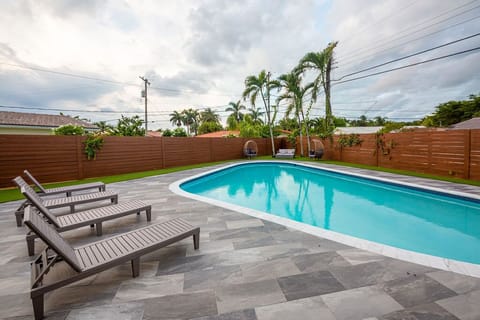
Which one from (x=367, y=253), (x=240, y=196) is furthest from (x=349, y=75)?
(x=367, y=253)

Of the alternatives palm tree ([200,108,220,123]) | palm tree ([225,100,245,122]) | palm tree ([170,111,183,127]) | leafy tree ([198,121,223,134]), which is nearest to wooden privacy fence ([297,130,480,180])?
palm tree ([225,100,245,122])

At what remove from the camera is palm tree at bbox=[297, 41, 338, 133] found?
46.8 feet

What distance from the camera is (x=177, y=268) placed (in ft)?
8.01

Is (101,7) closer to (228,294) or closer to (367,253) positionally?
(228,294)

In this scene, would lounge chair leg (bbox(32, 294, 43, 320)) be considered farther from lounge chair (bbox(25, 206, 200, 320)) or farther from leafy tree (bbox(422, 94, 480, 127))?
leafy tree (bbox(422, 94, 480, 127))

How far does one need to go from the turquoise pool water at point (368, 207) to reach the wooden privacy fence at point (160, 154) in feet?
8.74

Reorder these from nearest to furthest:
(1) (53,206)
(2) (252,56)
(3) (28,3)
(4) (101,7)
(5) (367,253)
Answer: (5) (367,253)
(1) (53,206)
(3) (28,3)
(4) (101,7)
(2) (252,56)

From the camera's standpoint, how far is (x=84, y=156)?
898 cm

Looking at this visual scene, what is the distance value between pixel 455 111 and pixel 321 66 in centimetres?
2579

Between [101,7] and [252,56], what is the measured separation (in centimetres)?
912

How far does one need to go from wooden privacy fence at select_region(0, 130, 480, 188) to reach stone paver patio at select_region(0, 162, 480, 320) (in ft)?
20.6

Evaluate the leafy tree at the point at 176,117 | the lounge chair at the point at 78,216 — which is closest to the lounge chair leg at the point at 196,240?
the lounge chair at the point at 78,216

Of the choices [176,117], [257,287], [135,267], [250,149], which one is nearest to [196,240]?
[135,267]

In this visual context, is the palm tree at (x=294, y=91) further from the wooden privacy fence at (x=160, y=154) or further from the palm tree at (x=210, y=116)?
the palm tree at (x=210, y=116)
